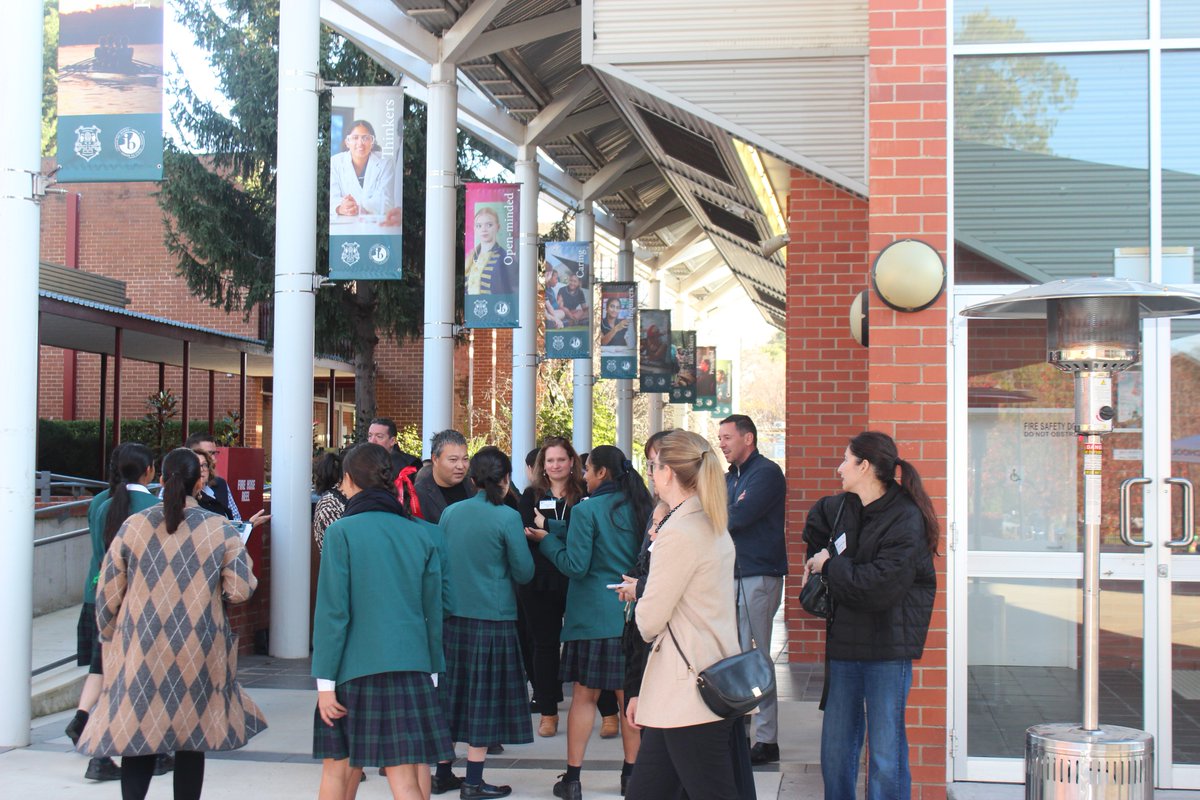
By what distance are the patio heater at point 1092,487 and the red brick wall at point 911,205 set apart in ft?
2.84

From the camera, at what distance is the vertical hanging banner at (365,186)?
1137 cm

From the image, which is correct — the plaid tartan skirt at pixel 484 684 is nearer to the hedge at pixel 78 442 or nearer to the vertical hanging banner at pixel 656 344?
the hedge at pixel 78 442

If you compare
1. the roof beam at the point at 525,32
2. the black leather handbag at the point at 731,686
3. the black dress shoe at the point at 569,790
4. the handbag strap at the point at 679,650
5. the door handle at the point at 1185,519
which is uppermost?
A: the roof beam at the point at 525,32

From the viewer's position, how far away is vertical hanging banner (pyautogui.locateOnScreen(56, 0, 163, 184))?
789 cm

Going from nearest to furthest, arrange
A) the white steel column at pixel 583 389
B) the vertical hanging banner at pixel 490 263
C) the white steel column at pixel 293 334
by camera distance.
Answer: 1. the white steel column at pixel 293 334
2. the vertical hanging banner at pixel 490 263
3. the white steel column at pixel 583 389

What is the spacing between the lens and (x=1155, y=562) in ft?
20.1

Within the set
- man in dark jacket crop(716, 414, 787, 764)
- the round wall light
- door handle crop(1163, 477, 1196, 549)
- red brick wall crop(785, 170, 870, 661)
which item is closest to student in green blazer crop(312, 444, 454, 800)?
man in dark jacket crop(716, 414, 787, 764)

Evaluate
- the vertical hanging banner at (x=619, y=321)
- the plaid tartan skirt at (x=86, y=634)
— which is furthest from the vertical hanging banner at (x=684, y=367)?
the plaid tartan skirt at (x=86, y=634)

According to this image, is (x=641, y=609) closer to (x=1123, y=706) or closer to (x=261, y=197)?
(x=1123, y=706)

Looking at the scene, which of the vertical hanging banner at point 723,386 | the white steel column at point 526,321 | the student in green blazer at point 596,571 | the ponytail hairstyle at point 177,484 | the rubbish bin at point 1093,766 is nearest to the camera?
the rubbish bin at point 1093,766

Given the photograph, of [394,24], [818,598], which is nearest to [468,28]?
[394,24]

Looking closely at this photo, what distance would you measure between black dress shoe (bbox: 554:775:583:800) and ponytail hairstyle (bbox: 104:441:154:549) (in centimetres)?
253

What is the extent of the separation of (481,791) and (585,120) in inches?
637

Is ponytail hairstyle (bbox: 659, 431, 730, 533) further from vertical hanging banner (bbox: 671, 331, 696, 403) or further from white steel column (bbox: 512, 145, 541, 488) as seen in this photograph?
vertical hanging banner (bbox: 671, 331, 696, 403)
